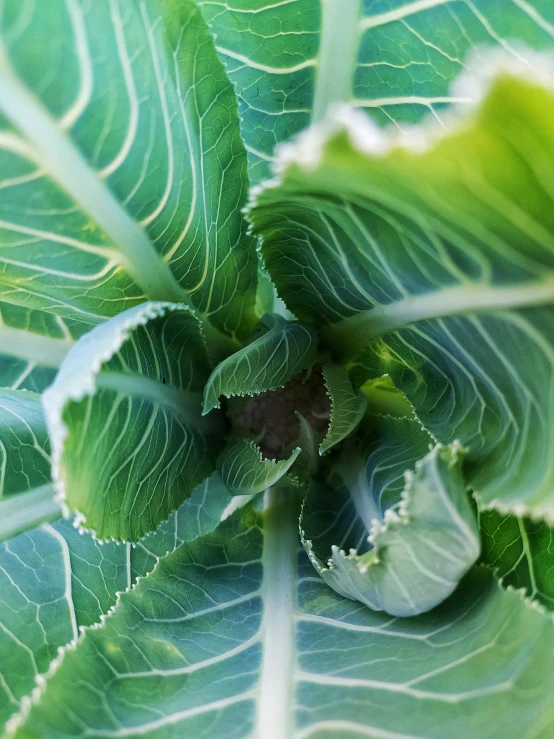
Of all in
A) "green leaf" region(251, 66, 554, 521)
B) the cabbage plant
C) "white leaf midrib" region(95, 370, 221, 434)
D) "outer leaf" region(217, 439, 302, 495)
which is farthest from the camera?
"outer leaf" region(217, 439, 302, 495)

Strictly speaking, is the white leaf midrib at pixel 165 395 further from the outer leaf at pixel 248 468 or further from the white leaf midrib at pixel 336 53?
the white leaf midrib at pixel 336 53

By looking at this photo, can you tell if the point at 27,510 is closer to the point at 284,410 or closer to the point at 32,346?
the point at 32,346

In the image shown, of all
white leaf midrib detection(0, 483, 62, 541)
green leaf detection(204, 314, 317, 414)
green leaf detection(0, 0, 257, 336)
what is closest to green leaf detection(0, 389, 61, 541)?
white leaf midrib detection(0, 483, 62, 541)

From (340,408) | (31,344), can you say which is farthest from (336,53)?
(31,344)

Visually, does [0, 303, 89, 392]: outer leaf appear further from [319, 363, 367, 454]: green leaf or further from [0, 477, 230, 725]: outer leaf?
[319, 363, 367, 454]: green leaf

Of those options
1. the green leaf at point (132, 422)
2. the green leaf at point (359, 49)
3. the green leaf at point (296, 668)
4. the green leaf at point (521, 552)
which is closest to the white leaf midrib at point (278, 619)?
the green leaf at point (296, 668)

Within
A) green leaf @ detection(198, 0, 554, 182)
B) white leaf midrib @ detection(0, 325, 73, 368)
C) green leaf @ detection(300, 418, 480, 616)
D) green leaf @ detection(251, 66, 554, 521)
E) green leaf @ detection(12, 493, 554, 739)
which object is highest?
green leaf @ detection(198, 0, 554, 182)

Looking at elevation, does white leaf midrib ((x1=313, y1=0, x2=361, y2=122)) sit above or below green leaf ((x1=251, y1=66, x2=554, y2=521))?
above
